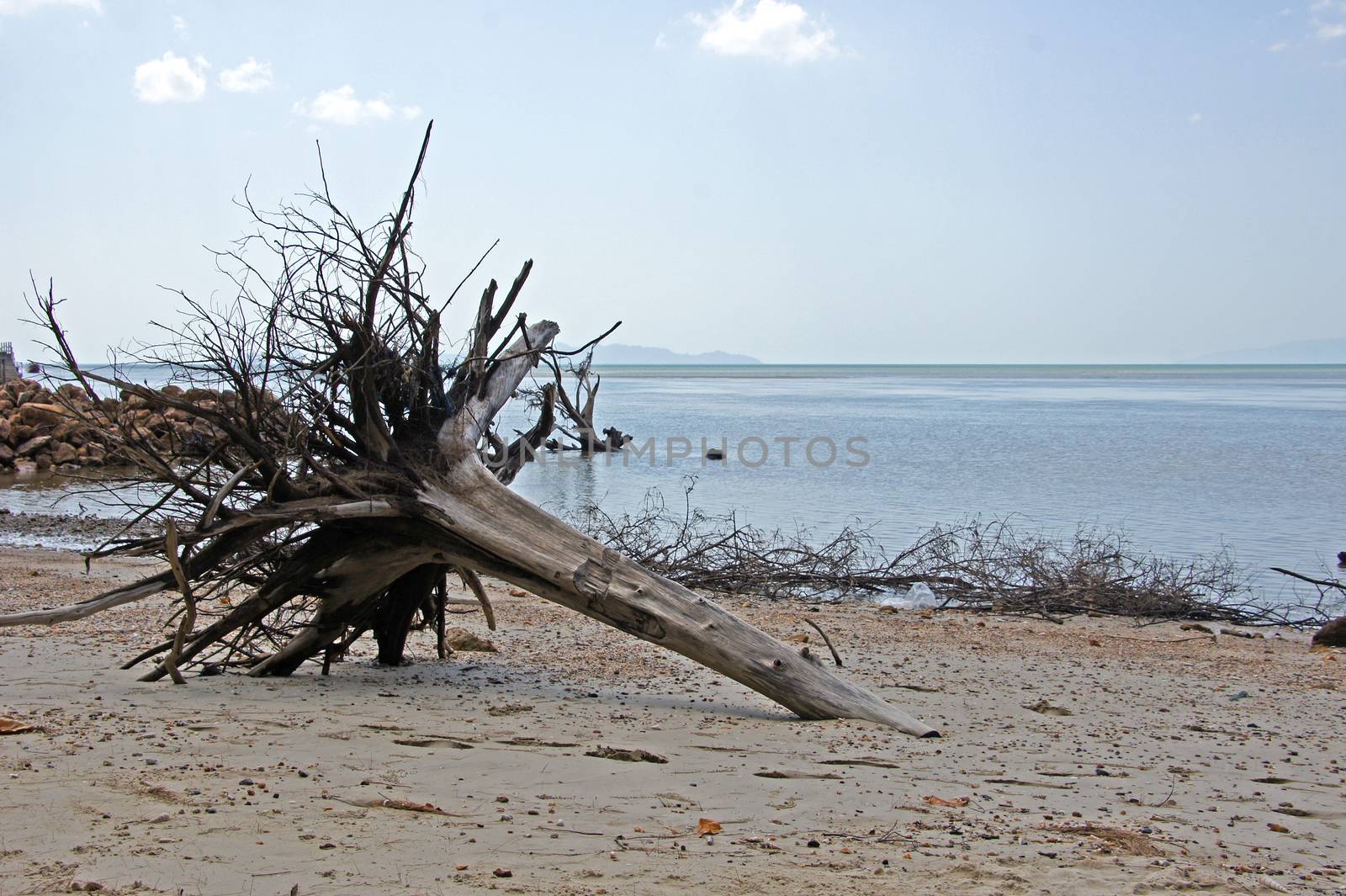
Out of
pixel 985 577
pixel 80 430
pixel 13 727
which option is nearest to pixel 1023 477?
pixel 985 577

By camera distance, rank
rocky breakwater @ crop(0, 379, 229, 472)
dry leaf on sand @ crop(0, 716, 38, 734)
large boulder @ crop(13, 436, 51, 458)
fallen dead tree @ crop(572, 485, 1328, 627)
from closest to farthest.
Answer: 1. dry leaf on sand @ crop(0, 716, 38, 734)
2. rocky breakwater @ crop(0, 379, 229, 472)
3. fallen dead tree @ crop(572, 485, 1328, 627)
4. large boulder @ crop(13, 436, 51, 458)

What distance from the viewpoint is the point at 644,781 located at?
4.16m

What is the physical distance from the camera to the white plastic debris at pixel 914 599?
10664 mm

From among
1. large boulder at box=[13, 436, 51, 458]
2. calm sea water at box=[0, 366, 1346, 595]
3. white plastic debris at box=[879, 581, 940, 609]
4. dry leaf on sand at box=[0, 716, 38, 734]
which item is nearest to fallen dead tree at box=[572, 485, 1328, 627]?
white plastic debris at box=[879, 581, 940, 609]

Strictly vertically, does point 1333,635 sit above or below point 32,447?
below

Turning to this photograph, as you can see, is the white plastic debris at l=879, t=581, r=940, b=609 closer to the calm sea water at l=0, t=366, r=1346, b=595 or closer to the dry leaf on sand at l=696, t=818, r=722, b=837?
the calm sea water at l=0, t=366, r=1346, b=595

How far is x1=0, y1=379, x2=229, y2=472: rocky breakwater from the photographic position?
5668 mm

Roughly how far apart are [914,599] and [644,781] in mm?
7227

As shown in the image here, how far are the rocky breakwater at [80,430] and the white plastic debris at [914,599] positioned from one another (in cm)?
642

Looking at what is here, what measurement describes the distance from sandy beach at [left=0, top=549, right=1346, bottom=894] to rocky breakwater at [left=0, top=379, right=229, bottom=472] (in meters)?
1.24

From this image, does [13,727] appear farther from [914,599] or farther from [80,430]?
[914,599]

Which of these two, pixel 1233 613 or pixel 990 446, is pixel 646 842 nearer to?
pixel 1233 613

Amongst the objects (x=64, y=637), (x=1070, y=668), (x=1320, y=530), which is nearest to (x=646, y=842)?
(x=1070, y=668)

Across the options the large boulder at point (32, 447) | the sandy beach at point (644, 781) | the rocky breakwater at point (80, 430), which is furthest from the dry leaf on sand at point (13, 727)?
the large boulder at point (32, 447)
